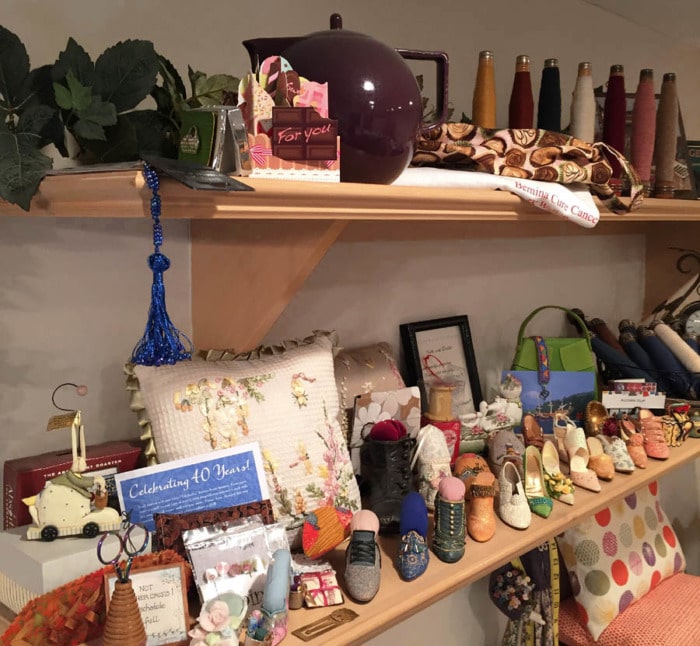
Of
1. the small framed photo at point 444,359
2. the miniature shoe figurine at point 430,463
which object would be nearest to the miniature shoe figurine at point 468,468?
the miniature shoe figurine at point 430,463

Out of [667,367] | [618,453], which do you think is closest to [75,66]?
[618,453]

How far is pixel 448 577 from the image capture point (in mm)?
967

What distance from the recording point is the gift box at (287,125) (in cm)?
74

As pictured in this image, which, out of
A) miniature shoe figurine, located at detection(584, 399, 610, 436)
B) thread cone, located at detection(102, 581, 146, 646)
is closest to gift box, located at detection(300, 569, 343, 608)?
thread cone, located at detection(102, 581, 146, 646)

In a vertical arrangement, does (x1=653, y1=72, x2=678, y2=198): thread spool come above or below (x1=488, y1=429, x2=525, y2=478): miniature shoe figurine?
above

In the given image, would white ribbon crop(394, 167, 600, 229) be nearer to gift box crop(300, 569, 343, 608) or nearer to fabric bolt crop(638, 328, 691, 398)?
gift box crop(300, 569, 343, 608)

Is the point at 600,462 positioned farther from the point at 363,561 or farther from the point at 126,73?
Answer: the point at 126,73

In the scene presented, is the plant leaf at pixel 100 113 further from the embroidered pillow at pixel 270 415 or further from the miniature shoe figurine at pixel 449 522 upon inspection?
the miniature shoe figurine at pixel 449 522

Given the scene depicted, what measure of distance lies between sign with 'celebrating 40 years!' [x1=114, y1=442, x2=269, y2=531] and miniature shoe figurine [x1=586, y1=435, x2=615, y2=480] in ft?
2.36

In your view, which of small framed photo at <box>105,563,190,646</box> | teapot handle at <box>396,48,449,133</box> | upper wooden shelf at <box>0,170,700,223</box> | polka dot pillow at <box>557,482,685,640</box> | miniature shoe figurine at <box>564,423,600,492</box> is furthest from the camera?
polka dot pillow at <box>557,482,685,640</box>

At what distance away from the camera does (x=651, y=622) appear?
5.34ft

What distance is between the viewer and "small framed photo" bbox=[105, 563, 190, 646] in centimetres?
77

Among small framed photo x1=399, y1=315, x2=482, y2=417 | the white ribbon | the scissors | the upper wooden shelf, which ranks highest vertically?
the white ribbon

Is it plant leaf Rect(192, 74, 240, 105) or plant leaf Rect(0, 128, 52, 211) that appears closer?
plant leaf Rect(0, 128, 52, 211)
